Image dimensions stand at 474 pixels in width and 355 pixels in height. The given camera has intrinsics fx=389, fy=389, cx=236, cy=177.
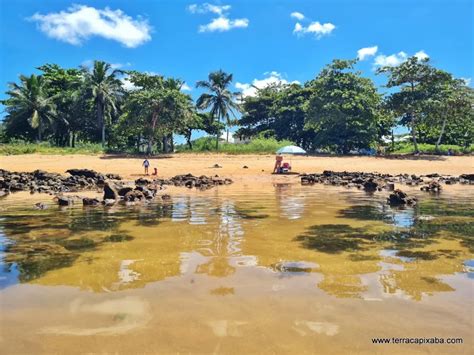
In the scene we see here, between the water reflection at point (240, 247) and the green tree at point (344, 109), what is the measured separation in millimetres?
31981

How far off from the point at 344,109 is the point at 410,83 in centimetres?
725

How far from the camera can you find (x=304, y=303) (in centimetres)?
406

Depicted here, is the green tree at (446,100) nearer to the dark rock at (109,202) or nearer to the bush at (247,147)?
the bush at (247,147)

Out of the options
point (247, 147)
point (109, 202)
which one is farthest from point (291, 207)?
point (247, 147)

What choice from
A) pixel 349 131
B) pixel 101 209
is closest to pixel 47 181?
pixel 101 209

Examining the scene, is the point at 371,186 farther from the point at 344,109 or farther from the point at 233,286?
the point at 344,109

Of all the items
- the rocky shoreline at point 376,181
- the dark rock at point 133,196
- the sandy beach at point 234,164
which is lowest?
the dark rock at point 133,196

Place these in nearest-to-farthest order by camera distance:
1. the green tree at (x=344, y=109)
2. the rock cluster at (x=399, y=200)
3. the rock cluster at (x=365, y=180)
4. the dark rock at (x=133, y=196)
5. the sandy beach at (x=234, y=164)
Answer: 1. the rock cluster at (x=399, y=200)
2. the dark rock at (x=133, y=196)
3. the rock cluster at (x=365, y=180)
4. the sandy beach at (x=234, y=164)
5. the green tree at (x=344, y=109)

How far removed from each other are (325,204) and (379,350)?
10.2m

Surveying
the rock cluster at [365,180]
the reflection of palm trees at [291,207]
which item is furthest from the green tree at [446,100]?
the reflection of palm trees at [291,207]

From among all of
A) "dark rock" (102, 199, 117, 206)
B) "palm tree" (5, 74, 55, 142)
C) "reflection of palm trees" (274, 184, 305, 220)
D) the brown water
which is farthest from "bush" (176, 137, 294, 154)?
the brown water

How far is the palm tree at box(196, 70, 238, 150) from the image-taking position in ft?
165

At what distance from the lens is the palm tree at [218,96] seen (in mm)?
50406

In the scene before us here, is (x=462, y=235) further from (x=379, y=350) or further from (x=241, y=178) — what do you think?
(x=241, y=178)
